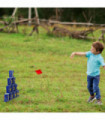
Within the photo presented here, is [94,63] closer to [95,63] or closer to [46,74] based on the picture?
[95,63]

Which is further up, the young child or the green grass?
the young child

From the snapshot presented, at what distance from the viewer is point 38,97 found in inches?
281

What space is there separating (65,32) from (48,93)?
1264cm

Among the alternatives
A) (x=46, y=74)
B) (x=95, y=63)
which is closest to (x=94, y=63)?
(x=95, y=63)

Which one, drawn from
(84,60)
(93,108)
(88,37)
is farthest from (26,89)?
(88,37)

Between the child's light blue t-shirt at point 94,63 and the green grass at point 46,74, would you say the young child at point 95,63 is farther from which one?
the green grass at point 46,74

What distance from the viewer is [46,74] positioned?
10.3m

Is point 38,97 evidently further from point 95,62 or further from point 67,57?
point 67,57

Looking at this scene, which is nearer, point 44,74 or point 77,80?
point 77,80

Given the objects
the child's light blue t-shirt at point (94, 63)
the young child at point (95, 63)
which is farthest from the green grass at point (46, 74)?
the child's light blue t-shirt at point (94, 63)

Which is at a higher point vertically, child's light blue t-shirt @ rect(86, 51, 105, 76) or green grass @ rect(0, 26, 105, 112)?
child's light blue t-shirt @ rect(86, 51, 105, 76)

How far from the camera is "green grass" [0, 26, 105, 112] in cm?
646

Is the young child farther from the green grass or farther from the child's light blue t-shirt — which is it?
the green grass

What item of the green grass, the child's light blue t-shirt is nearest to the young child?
the child's light blue t-shirt
